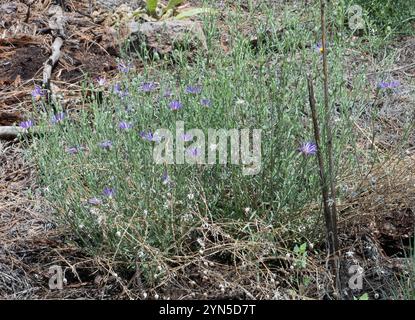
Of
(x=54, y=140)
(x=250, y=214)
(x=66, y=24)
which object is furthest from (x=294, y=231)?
(x=66, y=24)

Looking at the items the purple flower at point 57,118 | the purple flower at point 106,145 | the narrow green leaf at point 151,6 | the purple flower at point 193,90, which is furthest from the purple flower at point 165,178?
the narrow green leaf at point 151,6

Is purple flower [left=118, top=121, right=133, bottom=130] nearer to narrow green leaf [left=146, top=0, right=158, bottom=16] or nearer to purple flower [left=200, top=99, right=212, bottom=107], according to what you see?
purple flower [left=200, top=99, right=212, bottom=107]

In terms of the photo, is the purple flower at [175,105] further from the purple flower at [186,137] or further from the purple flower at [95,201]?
the purple flower at [95,201]

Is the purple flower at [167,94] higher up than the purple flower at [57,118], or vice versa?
the purple flower at [167,94]

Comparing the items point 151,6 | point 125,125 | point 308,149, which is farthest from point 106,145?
point 151,6

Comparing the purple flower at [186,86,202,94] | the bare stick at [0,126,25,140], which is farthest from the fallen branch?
the purple flower at [186,86,202,94]

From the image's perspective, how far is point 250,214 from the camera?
3564 mm

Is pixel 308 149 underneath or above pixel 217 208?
above

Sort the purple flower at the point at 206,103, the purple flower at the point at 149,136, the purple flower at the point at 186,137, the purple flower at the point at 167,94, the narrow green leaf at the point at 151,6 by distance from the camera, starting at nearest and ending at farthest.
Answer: the purple flower at the point at 149,136 < the purple flower at the point at 186,137 < the purple flower at the point at 206,103 < the purple flower at the point at 167,94 < the narrow green leaf at the point at 151,6

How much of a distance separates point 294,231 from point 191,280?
0.49 meters

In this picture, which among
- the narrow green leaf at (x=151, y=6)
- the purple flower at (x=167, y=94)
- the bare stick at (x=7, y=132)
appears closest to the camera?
the purple flower at (x=167, y=94)

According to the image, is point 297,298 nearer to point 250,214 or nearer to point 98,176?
point 250,214

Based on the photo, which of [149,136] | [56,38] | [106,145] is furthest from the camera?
[56,38]

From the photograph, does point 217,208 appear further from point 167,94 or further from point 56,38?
point 56,38
